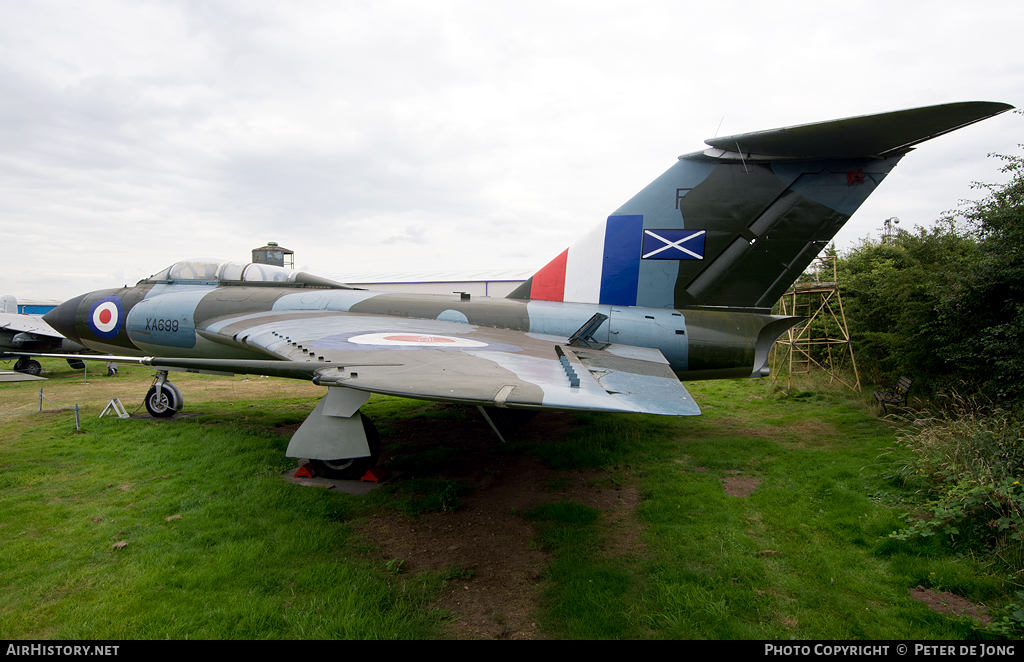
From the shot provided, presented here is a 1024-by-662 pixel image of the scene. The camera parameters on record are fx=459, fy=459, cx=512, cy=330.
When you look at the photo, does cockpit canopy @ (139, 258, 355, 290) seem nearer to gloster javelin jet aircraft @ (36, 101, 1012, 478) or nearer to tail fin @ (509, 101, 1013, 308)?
gloster javelin jet aircraft @ (36, 101, 1012, 478)

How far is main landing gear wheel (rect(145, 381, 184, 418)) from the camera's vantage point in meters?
8.45

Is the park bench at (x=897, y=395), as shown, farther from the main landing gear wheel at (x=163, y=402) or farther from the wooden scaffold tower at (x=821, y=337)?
the main landing gear wheel at (x=163, y=402)

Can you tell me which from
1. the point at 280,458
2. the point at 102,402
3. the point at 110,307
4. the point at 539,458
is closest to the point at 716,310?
the point at 539,458

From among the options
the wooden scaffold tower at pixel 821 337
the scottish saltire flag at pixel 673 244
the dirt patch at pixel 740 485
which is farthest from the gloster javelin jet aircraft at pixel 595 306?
the wooden scaffold tower at pixel 821 337

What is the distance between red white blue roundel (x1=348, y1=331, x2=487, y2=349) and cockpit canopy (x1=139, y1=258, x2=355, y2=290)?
355 cm

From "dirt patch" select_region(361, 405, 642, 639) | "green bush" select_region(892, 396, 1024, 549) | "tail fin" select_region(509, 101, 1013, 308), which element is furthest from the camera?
"tail fin" select_region(509, 101, 1013, 308)

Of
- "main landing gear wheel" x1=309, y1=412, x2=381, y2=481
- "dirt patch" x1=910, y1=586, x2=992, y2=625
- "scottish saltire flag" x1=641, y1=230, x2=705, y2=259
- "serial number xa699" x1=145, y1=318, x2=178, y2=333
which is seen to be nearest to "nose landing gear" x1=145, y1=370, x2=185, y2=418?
"serial number xa699" x1=145, y1=318, x2=178, y2=333

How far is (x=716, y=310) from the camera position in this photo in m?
6.88

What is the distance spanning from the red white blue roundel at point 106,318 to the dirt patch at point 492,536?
233 inches

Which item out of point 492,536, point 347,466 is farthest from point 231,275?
point 492,536

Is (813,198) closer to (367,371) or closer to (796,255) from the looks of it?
(796,255)

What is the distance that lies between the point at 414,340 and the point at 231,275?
5.44 metres

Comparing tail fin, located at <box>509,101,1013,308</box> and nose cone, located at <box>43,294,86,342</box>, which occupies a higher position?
tail fin, located at <box>509,101,1013,308</box>
